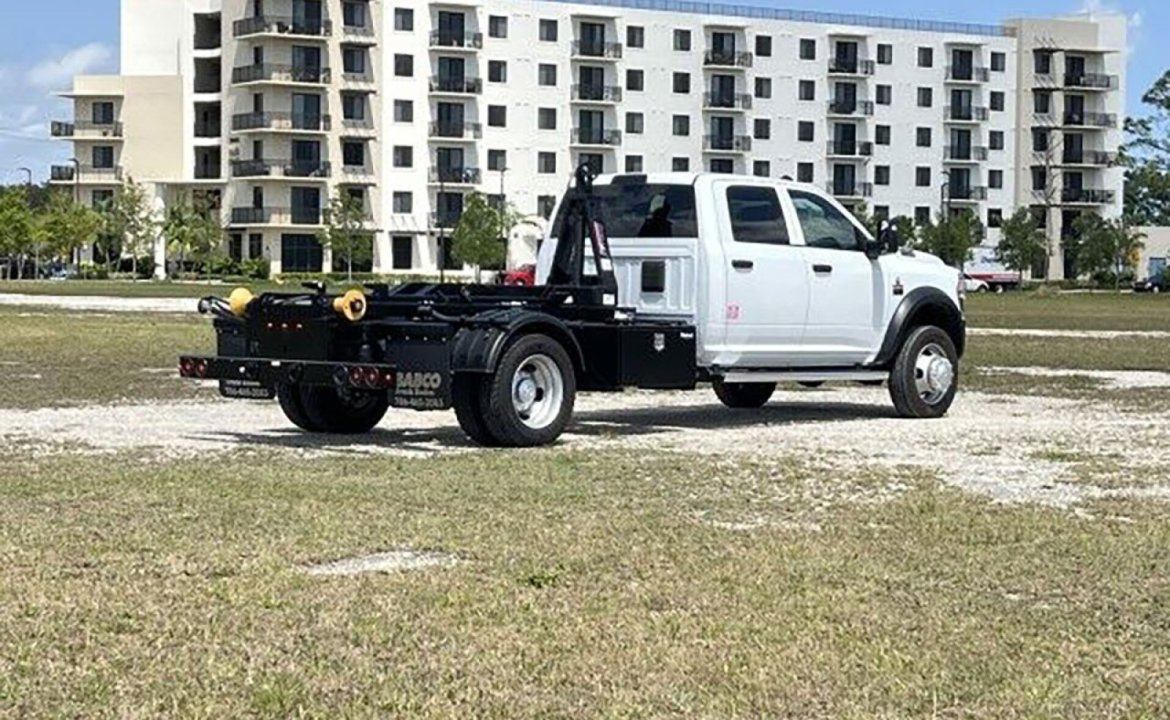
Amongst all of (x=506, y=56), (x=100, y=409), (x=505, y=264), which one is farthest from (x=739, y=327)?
(x=506, y=56)

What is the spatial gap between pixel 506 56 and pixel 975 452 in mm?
109761

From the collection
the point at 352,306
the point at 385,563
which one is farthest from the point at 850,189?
the point at 385,563

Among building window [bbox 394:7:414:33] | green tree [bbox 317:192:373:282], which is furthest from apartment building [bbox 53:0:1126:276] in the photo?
green tree [bbox 317:192:373:282]

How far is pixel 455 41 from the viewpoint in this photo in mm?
120500

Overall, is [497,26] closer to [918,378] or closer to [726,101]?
[726,101]

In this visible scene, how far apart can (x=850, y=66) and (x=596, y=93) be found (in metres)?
19.2

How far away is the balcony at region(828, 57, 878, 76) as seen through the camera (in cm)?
13200

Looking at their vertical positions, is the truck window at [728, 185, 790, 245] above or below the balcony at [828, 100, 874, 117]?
below

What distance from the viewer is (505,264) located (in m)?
109

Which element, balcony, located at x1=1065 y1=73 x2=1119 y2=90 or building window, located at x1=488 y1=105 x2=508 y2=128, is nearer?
building window, located at x1=488 y1=105 x2=508 y2=128

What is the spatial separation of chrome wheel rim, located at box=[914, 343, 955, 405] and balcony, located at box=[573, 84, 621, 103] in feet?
347

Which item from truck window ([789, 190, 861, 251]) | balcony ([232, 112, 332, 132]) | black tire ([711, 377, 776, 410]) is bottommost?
black tire ([711, 377, 776, 410])

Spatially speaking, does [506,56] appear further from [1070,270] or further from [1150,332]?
[1150,332]

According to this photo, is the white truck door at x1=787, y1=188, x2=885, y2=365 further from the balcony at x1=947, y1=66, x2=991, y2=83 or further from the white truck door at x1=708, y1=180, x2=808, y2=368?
the balcony at x1=947, y1=66, x2=991, y2=83
